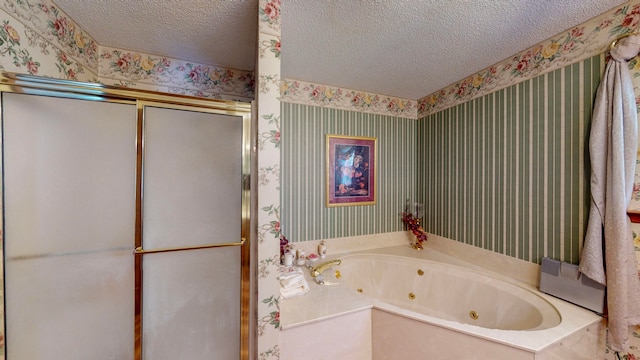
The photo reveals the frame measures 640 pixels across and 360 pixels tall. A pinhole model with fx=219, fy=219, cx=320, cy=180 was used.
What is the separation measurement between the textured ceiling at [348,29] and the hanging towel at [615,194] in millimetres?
460

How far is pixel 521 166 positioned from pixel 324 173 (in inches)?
63.1

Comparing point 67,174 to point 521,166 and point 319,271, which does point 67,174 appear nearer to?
point 319,271

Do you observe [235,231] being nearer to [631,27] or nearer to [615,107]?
[615,107]

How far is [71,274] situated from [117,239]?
0.67 ft

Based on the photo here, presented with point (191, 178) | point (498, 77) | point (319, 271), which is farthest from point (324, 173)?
point (498, 77)

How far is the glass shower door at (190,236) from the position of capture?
39.7 inches

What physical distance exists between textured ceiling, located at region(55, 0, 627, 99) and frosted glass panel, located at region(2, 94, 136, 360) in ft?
2.46

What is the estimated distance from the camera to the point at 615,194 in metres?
1.17

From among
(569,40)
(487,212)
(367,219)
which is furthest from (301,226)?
(569,40)

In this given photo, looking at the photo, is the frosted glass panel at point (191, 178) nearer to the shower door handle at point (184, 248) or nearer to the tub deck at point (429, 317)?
the shower door handle at point (184, 248)

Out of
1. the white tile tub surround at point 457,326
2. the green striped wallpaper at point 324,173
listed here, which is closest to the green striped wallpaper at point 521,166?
the white tile tub surround at point 457,326

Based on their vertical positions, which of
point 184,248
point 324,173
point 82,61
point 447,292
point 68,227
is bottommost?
point 447,292

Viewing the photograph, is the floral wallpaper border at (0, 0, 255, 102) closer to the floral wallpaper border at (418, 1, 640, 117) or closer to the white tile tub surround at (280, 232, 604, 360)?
the white tile tub surround at (280, 232, 604, 360)

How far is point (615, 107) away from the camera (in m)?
1.19
